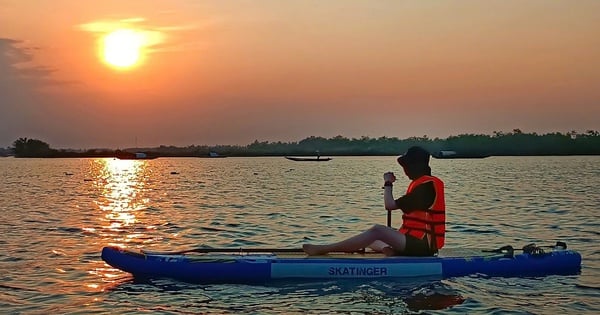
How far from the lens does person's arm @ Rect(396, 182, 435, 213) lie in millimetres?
10250

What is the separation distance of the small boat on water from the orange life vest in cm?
40

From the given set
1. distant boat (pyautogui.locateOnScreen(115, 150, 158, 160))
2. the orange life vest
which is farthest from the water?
distant boat (pyautogui.locateOnScreen(115, 150, 158, 160))

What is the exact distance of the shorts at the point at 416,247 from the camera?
1089 centimetres

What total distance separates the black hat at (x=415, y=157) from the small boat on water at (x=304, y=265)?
1.67 meters

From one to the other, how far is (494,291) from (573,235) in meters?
8.30

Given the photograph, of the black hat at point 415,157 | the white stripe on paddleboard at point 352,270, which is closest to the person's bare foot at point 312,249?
the white stripe on paddleboard at point 352,270

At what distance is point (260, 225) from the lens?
67.6 ft

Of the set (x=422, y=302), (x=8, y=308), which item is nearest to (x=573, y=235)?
(x=422, y=302)

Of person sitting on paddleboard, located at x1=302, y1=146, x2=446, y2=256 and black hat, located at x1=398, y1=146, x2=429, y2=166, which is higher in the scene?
black hat, located at x1=398, y1=146, x2=429, y2=166

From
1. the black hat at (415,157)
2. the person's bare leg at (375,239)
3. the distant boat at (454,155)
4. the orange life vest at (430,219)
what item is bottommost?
the person's bare leg at (375,239)

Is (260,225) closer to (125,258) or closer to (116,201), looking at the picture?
(125,258)

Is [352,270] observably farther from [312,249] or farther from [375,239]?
[312,249]

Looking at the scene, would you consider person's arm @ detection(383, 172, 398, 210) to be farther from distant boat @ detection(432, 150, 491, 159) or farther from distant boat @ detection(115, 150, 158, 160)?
distant boat @ detection(115, 150, 158, 160)

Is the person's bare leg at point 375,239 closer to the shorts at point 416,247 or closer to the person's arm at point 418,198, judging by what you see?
the shorts at point 416,247
